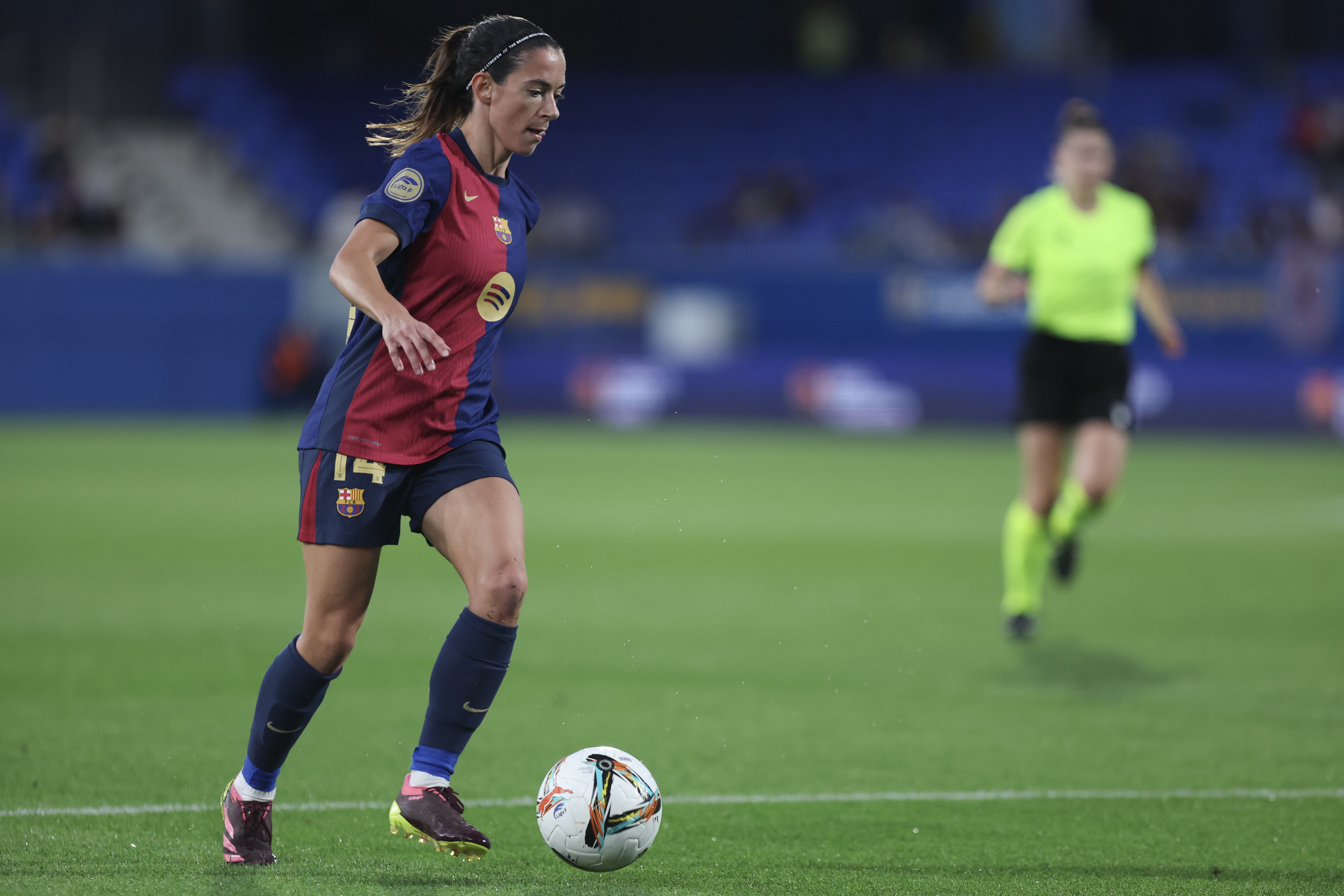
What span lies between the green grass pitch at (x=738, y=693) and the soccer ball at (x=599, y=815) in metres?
0.08

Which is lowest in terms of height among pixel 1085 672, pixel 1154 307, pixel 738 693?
pixel 738 693

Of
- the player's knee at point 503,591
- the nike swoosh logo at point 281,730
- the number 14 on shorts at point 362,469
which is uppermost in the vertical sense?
the number 14 on shorts at point 362,469

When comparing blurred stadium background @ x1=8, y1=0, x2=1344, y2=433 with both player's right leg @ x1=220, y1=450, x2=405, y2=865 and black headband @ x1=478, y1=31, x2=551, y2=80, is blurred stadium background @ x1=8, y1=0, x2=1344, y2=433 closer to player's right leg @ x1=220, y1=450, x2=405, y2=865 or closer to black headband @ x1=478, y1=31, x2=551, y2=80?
black headband @ x1=478, y1=31, x2=551, y2=80

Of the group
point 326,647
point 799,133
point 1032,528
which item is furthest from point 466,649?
point 799,133

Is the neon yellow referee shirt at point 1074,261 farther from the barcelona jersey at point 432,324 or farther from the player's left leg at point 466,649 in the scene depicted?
the player's left leg at point 466,649

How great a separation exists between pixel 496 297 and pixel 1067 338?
4.79 m

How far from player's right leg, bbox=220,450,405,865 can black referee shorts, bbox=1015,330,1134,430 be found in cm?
481

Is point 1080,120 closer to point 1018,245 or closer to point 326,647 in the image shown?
point 1018,245

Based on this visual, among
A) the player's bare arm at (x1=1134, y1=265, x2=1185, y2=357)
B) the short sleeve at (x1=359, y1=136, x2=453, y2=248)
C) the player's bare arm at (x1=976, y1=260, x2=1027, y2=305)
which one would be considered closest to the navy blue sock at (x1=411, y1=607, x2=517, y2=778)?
the short sleeve at (x1=359, y1=136, x2=453, y2=248)

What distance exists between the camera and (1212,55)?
30609 mm

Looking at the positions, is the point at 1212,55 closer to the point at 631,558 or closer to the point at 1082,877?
the point at 631,558

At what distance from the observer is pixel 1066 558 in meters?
8.92

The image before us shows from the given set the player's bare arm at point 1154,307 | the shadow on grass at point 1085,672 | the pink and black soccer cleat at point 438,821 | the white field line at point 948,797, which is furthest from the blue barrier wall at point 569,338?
the pink and black soccer cleat at point 438,821

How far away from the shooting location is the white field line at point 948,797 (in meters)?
4.98
